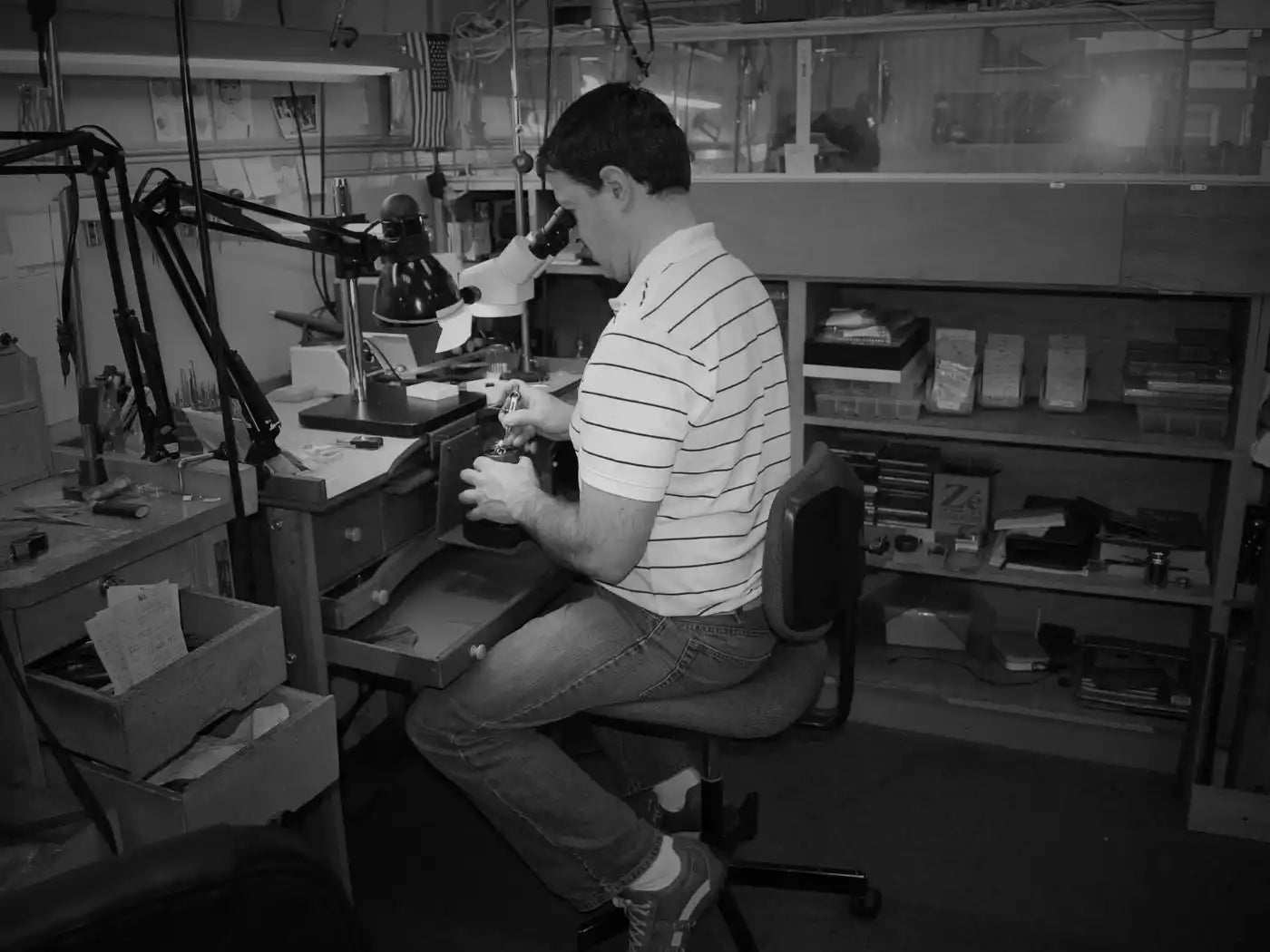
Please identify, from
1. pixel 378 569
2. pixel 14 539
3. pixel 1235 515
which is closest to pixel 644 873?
A: pixel 378 569

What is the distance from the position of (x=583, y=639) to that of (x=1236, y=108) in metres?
1.66

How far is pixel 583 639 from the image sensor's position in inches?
63.4

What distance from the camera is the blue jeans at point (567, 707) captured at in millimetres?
1599

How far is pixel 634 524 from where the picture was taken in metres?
1.47

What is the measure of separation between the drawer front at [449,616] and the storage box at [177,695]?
14 centimetres

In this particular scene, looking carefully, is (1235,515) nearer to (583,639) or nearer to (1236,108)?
(1236,108)

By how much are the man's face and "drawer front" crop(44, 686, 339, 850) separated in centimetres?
78

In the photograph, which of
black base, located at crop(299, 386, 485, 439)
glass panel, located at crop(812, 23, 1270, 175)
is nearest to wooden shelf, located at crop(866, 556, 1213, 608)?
glass panel, located at crop(812, 23, 1270, 175)

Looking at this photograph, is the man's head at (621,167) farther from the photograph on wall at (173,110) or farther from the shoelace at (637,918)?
the shoelace at (637,918)

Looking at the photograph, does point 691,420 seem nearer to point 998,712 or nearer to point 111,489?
point 111,489

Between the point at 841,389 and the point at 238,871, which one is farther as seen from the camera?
the point at 841,389

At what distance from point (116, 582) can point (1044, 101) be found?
199cm

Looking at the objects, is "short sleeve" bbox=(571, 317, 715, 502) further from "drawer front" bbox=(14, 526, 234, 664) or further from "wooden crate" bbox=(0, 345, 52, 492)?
"wooden crate" bbox=(0, 345, 52, 492)

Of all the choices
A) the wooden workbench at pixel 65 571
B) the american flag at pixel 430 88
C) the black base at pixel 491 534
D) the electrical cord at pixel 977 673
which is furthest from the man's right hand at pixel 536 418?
the electrical cord at pixel 977 673
